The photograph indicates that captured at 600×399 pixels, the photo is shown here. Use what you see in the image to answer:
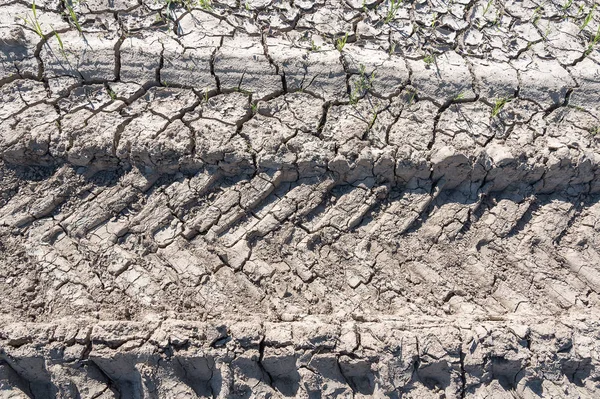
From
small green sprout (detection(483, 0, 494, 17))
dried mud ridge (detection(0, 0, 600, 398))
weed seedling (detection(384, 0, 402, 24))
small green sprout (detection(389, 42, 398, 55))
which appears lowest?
dried mud ridge (detection(0, 0, 600, 398))

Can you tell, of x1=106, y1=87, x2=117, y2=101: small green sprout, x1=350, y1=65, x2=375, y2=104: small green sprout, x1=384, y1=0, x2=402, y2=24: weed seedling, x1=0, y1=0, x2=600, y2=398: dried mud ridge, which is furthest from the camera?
x1=384, y1=0, x2=402, y2=24: weed seedling

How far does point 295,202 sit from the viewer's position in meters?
2.80

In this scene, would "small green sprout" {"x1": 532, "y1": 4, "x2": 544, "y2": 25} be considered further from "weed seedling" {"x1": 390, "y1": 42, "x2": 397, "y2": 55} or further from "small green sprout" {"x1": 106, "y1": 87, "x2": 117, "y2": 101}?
"small green sprout" {"x1": 106, "y1": 87, "x2": 117, "y2": 101}

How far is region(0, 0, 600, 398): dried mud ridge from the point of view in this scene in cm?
232

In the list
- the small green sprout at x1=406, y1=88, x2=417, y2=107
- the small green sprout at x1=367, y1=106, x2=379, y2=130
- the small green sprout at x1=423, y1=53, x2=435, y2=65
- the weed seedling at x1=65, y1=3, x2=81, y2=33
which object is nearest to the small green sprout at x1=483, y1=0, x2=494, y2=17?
the small green sprout at x1=423, y1=53, x2=435, y2=65

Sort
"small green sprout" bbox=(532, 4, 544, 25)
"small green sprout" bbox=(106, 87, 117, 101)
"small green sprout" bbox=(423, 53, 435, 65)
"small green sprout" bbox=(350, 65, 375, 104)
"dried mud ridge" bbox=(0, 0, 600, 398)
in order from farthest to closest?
"small green sprout" bbox=(532, 4, 544, 25) → "small green sprout" bbox=(423, 53, 435, 65) → "small green sprout" bbox=(350, 65, 375, 104) → "small green sprout" bbox=(106, 87, 117, 101) → "dried mud ridge" bbox=(0, 0, 600, 398)

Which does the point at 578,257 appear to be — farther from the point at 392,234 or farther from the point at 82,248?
the point at 82,248

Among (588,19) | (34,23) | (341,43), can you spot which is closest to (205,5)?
(341,43)

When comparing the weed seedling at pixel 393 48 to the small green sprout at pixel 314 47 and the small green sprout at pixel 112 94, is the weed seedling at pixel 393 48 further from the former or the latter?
the small green sprout at pixel 112 94

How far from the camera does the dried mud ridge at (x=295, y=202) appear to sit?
91.3 inches

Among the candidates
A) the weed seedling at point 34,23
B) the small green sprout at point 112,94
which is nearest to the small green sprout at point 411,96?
the small green sprout at point 112,94

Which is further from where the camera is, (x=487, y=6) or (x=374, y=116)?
(x=487, y=6)

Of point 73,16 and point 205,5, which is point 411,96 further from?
point 73,16

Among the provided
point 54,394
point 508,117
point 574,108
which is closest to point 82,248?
point 54,394
